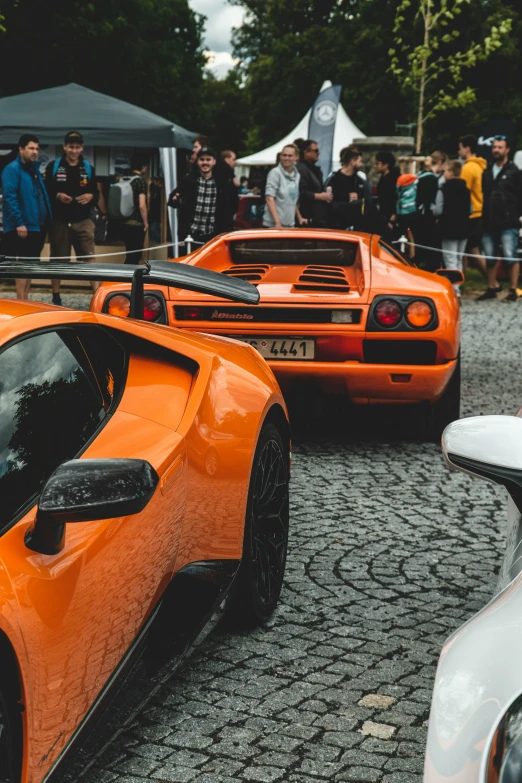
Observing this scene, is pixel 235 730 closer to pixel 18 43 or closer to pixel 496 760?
pixel 496 760

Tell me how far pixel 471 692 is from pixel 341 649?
192 centimetres

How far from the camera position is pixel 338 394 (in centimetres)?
607

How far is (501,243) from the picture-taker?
49.9ft

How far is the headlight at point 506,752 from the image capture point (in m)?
1.45

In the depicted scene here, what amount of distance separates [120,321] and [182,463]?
19.0 inches

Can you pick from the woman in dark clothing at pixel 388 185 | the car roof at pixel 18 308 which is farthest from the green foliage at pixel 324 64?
the car roof at pixel 18 308

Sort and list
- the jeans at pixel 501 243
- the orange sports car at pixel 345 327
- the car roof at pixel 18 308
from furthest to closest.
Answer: the jeans at pixel 501 243 → the orange sports car at pixel 345 327 → the car roof at pixel 18 308

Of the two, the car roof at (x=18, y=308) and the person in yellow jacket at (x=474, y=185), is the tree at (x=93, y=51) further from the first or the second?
the car roof at (x=18, y=308)

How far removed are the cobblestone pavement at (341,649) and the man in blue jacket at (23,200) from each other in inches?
233

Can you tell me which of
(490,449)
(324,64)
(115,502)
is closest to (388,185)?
(490,449)

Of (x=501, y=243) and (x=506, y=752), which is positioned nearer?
(x=506, y=752)

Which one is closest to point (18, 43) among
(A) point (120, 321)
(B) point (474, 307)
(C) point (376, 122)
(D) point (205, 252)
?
(C) point (376, 122)

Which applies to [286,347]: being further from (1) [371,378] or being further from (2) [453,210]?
(2) [453,210]

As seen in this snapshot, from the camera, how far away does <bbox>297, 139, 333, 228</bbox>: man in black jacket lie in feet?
42.4
